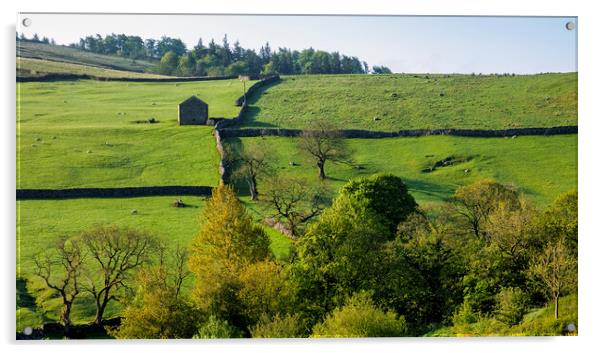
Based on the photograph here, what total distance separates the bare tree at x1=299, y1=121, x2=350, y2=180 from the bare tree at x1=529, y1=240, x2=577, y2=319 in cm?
1703

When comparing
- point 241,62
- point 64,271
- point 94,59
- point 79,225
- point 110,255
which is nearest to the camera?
point 64,271

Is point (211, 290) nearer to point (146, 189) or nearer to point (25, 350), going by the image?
point (25, 350)

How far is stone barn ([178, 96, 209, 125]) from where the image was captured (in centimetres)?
4672

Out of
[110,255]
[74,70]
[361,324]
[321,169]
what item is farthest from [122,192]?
[361,324]

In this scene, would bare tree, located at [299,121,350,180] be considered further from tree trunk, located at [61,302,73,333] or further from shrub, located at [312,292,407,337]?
shrub, located at [312,292,407,337]

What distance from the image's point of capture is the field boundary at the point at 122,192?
3238cm

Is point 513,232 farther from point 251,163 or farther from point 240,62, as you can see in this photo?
point 240,62

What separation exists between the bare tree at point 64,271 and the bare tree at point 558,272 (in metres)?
14.2

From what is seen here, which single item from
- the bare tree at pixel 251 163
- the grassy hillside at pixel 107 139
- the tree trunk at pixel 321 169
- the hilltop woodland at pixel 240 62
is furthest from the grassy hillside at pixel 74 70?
the tree trunk at pixel 321 169

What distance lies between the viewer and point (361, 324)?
21.1 m

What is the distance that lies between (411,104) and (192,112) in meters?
13.2

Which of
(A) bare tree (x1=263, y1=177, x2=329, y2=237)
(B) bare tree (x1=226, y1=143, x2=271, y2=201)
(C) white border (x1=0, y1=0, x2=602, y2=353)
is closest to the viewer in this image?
(C) white border (x1=0, y1=0, x2=602, y2=353)

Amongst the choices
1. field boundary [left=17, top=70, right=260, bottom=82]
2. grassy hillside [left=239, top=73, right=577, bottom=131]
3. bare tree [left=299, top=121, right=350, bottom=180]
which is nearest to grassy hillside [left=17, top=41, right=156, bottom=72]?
field boundary [left=17, top=70, right=260, bottom=82]

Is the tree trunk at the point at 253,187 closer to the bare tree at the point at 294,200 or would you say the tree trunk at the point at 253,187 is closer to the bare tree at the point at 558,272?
the bare tree at the point at 294,200
